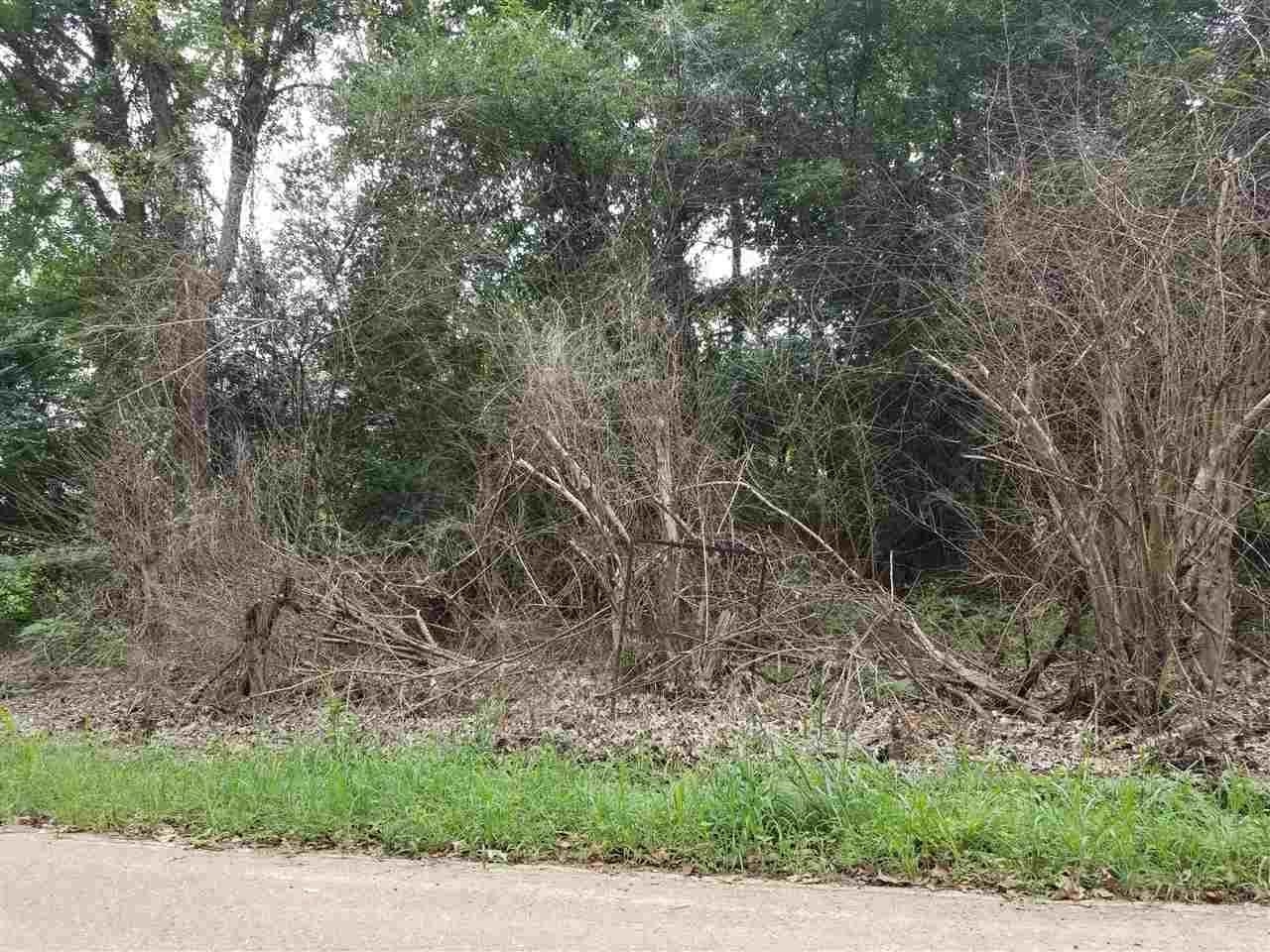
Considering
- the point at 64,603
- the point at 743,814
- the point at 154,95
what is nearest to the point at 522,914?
the point at 743,814

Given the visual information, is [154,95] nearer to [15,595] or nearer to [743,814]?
[15,595]

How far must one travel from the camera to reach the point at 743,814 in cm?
553

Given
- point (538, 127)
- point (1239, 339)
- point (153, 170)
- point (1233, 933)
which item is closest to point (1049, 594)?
point (1239, 339)

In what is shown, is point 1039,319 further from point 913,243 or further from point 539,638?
point 913,243

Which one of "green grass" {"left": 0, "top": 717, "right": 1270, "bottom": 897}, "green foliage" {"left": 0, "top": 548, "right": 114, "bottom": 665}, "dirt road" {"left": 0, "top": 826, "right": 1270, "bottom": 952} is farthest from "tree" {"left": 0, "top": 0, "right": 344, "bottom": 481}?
"dirt road" {"left": 0, "top": 826, "right": 1270, "bottom": 952}

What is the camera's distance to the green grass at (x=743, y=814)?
5.00 meters

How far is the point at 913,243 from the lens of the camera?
16.3 meters

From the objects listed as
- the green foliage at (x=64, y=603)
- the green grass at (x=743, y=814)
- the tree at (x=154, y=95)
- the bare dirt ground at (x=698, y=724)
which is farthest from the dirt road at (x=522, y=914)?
the tree at (x=154, y=95)

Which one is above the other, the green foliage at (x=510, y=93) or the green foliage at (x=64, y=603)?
the green foliage at (x=510, y=93)

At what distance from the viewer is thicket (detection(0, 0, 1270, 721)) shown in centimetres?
812

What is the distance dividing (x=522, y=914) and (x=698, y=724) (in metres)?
3.96

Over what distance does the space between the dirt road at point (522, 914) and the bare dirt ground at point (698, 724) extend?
1.97 m

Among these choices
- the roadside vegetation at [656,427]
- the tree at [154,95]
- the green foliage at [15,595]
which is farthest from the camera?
the tree at [154,95]

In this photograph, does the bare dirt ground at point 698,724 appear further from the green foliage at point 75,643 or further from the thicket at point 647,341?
the green foliage at point 75,643
